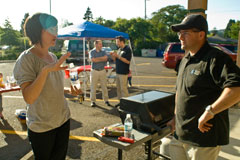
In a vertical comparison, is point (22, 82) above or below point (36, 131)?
above

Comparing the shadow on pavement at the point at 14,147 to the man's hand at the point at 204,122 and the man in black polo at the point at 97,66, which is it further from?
the man's hand at the point at 204,122

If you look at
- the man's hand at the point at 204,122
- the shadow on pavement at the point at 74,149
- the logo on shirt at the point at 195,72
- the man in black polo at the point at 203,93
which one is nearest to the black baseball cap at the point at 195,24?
the man in black polo at the point at 203,93

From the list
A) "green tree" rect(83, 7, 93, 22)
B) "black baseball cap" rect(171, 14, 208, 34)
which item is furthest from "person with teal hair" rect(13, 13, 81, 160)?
"green tree" rect(83, 7, 93, 22)

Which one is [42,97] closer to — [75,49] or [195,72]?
[195,72]

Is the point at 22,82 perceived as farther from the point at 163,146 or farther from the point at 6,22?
the point at 6,22

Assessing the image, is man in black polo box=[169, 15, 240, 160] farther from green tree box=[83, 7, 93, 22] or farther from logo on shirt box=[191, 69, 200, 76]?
green tree box=[83, 7, 93, 22]

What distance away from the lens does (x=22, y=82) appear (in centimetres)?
170

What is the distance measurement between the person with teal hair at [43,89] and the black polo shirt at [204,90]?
1153 mm

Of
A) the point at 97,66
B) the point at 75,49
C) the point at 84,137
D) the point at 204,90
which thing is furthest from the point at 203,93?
the point at 75,49

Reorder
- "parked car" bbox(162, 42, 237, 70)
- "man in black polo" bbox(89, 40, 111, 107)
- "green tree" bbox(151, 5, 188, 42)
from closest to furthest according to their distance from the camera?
"man in black polo" bbox(89, 40, 111, 107) → "parked car" bbox(162, 42, 237, 70) → "green tree" bbox(151, 5, 188, 42)

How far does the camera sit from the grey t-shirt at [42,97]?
174cm

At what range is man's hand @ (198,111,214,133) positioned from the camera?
1.69 meters

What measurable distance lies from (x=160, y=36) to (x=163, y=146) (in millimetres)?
43128

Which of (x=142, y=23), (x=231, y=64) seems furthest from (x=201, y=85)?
(x=142, y=23)
